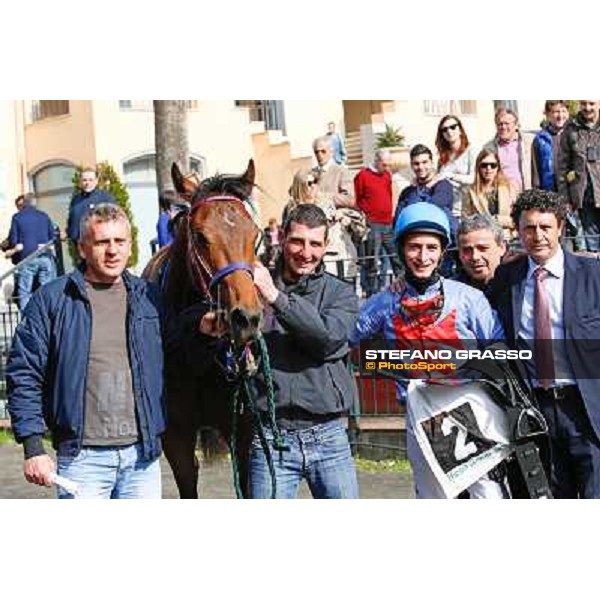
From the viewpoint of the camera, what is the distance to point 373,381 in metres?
5.90

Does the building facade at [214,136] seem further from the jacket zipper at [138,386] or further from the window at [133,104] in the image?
the jacket zipper at [138,386]

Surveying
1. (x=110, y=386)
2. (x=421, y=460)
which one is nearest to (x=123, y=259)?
(x=110, y=386)

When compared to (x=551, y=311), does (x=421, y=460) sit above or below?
below

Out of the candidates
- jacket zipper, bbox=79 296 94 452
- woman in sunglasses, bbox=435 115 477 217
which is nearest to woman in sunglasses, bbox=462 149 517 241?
woman in sunglasses, bbox=435 115 477 217

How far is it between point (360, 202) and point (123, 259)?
1.38 m

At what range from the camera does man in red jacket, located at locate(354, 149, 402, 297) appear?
6117 mm

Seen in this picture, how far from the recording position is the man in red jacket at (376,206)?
6.12 metres

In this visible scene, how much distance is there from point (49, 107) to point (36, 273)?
2.74 feet

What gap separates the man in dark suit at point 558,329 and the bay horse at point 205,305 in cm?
119

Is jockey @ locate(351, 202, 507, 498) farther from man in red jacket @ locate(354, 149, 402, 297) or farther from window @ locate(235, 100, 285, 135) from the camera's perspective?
window @ locate(235, 100, 285, 135)

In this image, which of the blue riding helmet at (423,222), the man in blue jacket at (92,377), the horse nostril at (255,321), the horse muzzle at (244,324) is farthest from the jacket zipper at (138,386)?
the blue riding helmet at (423,222)
